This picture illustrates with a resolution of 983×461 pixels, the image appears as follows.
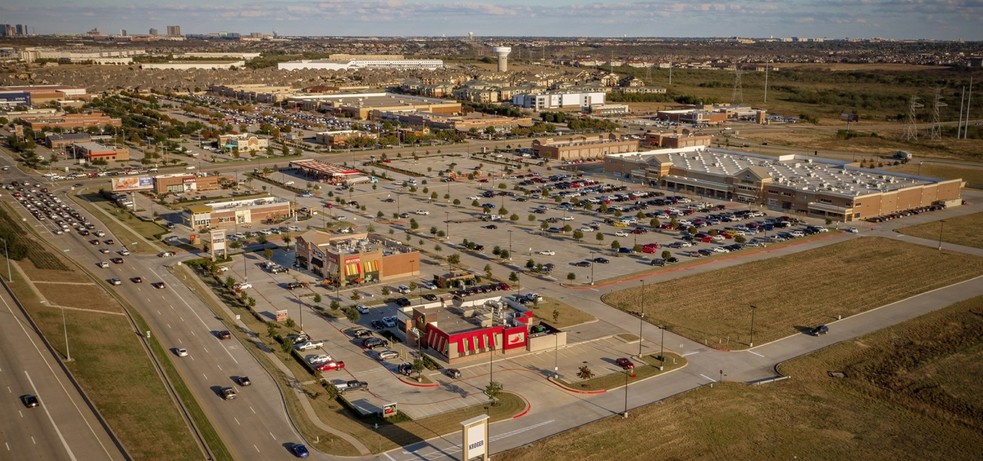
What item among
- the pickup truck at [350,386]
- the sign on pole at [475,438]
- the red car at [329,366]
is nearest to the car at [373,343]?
the red car at [329,366]

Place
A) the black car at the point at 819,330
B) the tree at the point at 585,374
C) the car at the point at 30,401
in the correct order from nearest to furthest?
1. the car at the point at 30,401
2. the tree at the point at 585,374
3. the black car at the point at 819,330

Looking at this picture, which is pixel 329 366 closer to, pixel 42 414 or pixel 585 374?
pixel 42 414

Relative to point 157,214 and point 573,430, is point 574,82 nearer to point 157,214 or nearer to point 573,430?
point 157,214

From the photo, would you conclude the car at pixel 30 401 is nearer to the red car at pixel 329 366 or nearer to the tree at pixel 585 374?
the red car at pixel 329 366

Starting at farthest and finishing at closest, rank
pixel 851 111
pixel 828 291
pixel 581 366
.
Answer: pixel 851 111, pixel 828 291, pixel 581 366

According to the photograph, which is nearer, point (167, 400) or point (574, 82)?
point (167, 400)

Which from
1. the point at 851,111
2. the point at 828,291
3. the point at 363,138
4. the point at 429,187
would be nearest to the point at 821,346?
the point at 828,291

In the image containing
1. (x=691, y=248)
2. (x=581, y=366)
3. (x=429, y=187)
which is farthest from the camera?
(x=429, y=187)

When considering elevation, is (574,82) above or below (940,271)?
above
